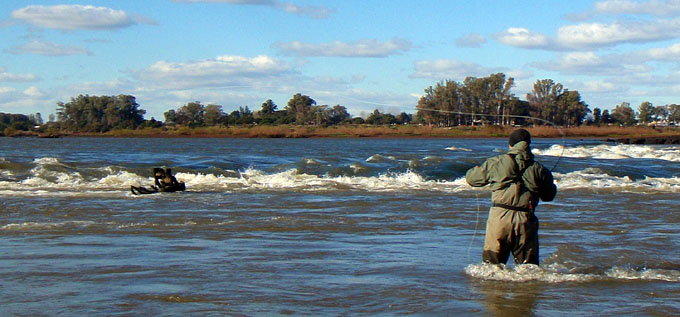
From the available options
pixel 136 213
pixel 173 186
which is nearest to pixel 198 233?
pixel 136 213

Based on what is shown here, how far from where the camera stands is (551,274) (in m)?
7.86

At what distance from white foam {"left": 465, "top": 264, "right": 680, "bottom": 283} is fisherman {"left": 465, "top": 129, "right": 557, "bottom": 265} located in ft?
1.43

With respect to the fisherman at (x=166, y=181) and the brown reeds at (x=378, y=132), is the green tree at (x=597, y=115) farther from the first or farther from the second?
the fisherman at (x=166, y=181)

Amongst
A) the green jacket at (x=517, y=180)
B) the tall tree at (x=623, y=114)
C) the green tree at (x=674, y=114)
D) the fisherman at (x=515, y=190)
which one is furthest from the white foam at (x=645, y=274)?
the green tree at (x=674, y=114)

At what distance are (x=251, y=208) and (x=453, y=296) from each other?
8.80 meters

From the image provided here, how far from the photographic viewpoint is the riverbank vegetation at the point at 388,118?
99625mm

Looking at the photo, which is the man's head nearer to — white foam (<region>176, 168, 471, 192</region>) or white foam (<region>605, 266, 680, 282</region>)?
white foam (<region>605, 266, 680, 282</region>)

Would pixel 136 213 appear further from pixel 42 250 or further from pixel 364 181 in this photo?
pixel 364 181

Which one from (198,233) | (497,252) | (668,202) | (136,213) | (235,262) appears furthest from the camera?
(668,202)

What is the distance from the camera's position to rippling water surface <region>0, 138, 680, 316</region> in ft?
22.4

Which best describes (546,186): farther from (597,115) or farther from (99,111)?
(597,115)

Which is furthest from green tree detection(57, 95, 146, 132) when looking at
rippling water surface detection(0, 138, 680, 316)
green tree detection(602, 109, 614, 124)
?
rippling water surface detection(0, 138, 680, 316)

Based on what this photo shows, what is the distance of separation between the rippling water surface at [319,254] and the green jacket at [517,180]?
2.64ft

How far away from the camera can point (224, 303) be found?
22.2 feet
